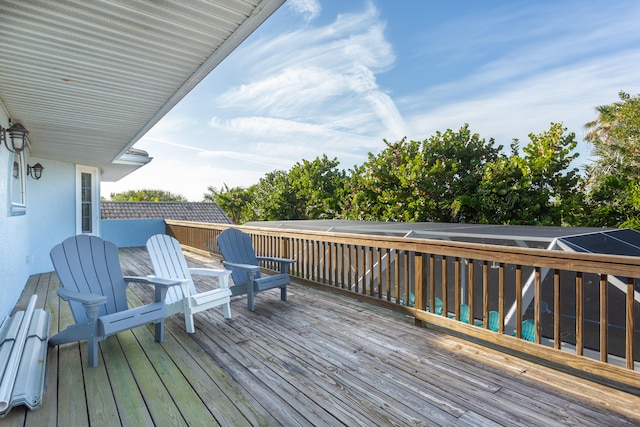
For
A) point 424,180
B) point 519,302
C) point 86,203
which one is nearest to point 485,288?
point 519,302

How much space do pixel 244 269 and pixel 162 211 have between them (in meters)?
10.8

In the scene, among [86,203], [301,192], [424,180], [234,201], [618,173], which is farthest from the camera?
Answer: [234,201]

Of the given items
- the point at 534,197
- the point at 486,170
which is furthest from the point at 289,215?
the point at 534,197

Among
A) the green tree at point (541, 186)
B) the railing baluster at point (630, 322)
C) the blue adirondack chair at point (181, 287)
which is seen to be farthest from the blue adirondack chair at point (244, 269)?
the green tree at point (541, 186)

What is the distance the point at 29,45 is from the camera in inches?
90.8

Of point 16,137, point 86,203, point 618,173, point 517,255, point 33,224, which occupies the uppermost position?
point 618,173

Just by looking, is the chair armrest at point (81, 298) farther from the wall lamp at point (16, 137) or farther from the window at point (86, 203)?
the window at point (86, 203)

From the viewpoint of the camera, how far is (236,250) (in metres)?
4.21

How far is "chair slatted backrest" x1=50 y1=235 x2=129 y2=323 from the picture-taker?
2.70 m

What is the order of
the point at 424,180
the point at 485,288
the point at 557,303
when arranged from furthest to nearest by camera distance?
the point at 424,180, the point at 485,288, the point at 557,303

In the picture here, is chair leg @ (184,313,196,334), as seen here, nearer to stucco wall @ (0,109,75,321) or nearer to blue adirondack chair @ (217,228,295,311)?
blue adirondack chair @ (217,228,295,311)

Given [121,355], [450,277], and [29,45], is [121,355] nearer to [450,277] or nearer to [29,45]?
[29,45]

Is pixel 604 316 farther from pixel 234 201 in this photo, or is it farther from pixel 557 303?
pixel 234 201

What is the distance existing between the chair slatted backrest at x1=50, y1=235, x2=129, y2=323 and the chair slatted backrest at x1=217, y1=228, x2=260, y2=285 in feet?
3.82
